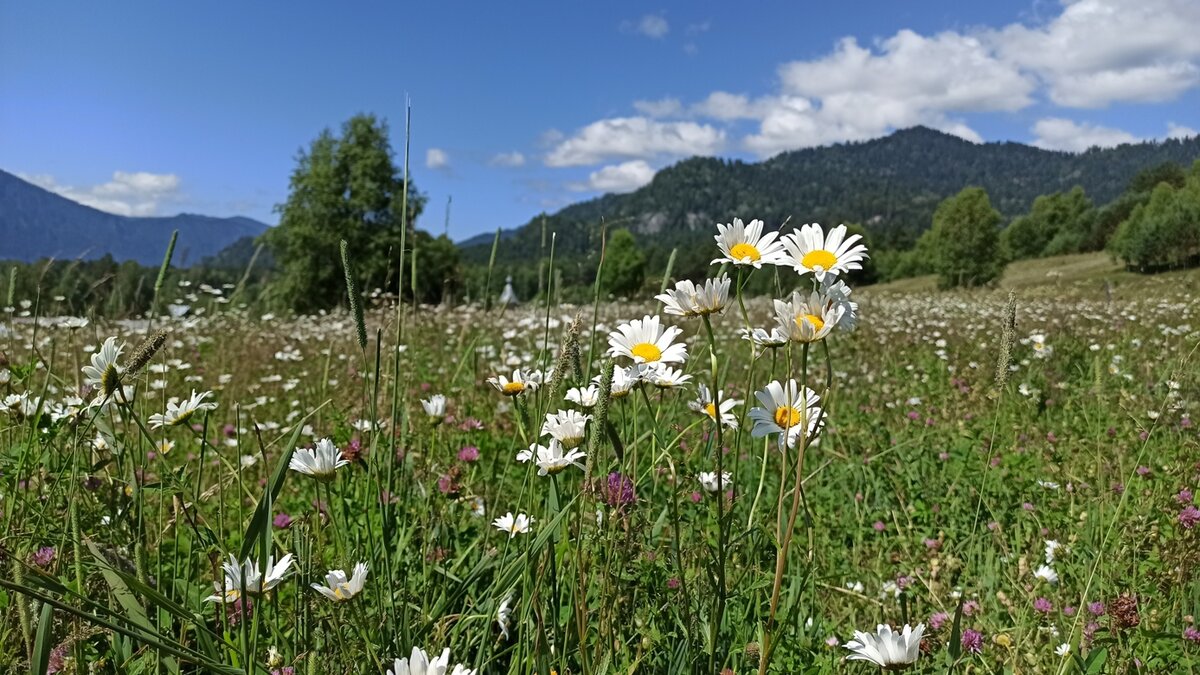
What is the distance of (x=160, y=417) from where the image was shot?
5.71 feet

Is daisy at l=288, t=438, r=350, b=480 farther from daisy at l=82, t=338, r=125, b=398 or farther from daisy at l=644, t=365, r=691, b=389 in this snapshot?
daisy at l=644, t=365, r=691, b=389

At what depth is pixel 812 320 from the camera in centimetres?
106

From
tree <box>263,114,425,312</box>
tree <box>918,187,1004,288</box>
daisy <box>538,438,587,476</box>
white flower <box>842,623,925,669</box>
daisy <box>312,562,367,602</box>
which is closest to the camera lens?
white flower <box>842,623,925,669</box>

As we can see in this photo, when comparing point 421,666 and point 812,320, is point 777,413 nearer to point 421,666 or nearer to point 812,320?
point 812,320

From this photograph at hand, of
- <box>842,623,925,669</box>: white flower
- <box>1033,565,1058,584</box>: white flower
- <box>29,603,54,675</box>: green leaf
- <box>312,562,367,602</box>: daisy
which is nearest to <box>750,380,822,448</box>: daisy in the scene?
<box>842,623,925,669</box>: white flower

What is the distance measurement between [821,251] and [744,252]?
128 millimetres

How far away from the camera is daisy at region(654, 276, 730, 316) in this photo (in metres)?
1.21

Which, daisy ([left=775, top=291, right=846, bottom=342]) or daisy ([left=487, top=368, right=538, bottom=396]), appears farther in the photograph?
daisy ([left=487, top=368, right=538, bottom=396])

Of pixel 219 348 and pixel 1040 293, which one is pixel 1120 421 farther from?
pixel 1040 293

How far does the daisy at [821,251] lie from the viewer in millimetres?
1161

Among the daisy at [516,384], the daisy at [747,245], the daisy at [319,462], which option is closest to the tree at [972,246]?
the daisy at [516,384]

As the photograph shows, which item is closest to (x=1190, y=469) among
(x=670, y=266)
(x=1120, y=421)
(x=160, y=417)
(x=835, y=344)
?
(x=1120, y=421)

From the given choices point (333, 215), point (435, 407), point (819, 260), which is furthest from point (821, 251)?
point (333, 215)

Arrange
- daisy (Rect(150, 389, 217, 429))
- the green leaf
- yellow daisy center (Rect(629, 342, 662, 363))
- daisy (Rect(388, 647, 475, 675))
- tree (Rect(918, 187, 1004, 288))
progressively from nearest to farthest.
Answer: the green leaf, daisy (Rect(388, 647, 475, 675)), yellow daisy center (Rect(629, 342, 662, 363)), daisy (Rect(150, 389, 217, 429)), tree (Rect(918, 187, 1004, 288))
